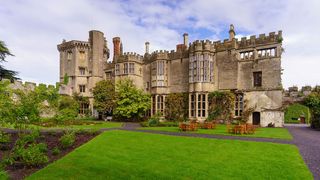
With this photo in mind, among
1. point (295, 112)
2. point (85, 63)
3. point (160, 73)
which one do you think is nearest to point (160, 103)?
point (160, 73)

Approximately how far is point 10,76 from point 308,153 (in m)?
19.0

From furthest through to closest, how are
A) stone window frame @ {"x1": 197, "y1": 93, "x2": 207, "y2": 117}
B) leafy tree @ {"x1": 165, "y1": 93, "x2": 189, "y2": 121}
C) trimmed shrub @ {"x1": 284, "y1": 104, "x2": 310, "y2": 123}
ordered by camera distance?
trimmed shrub @ {"x1": 284, "y1": 104, "x2": 310, "y2": 123} → leafy tree @ {"x1": 165, "y1": 93, "x2": 189, "y2": 121} → stone window frame @ {"x1": 197, "y1": 93, "x2": 207, "y2": 117}

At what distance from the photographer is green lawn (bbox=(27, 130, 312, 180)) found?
7723 millimetres

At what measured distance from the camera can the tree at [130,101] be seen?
31.8 meters

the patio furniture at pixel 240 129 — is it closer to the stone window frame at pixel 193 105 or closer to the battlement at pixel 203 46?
the stone window frame at pixel 193 105

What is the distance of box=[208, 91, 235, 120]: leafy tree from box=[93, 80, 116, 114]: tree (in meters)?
15.1

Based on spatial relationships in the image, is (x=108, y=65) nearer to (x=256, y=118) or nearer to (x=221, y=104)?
(x=221, y=104)

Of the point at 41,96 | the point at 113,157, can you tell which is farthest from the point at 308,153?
the point at 41,96

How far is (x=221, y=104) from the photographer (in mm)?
29203

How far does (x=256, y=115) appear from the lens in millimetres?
27875

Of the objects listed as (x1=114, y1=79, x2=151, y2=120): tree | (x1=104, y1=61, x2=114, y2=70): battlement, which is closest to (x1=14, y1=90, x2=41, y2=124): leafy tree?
(x1=114, y1=79, x2=151, y2=120): tree

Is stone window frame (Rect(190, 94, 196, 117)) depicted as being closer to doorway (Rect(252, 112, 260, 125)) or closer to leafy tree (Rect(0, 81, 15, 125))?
doorway (Rect(252, 112, 260, 125))

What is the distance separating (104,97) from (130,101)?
6.03 meters

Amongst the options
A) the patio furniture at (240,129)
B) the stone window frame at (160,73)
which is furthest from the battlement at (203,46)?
the patio furniture at (240,129)
